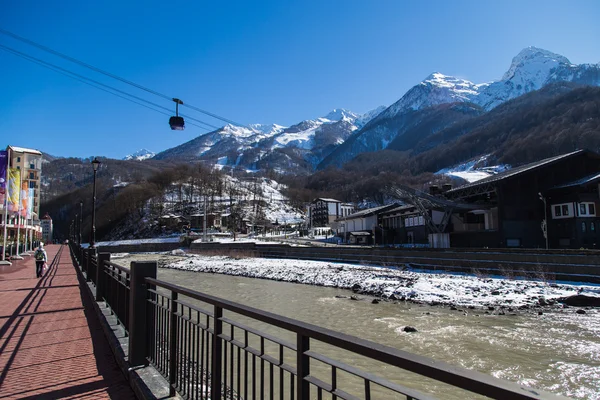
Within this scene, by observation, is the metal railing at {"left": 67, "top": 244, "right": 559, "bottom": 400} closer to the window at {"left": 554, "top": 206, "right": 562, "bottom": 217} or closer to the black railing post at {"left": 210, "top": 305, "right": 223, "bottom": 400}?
the black railing post at {"left": 210, "top": 305, "right": 223, "bottom": 400}

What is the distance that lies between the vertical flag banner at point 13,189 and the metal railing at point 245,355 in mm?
22032

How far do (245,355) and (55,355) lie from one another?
4.72m

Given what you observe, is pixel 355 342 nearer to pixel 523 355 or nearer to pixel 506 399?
pixel 506 399

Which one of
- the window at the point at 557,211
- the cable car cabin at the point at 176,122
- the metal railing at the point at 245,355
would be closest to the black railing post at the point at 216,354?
the metal railing at the point at 245,355

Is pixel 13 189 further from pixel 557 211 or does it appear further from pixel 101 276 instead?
pixel 557 211

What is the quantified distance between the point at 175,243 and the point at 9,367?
7787cm

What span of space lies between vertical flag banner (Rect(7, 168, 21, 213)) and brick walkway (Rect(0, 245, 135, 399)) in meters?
19.2

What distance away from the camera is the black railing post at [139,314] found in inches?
197

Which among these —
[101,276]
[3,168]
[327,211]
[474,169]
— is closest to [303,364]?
[101,276]

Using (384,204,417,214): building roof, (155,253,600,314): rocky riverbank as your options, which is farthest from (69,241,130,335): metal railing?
(384,204,417,214): building roof

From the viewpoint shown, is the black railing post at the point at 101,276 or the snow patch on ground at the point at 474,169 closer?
the black railing post at the point at 101,276

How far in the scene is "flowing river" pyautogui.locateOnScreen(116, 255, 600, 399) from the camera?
842 cm

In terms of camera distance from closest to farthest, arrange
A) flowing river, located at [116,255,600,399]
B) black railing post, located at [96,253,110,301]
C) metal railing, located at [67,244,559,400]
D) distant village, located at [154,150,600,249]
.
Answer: metal railing, located at [67,244,559,400] < flowing river, located at [116,255,600,399] < black railing post, located at [96,253,110,301] < distant village, located at [154,150,600,249]

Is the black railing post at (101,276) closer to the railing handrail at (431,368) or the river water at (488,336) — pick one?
the river water at (488,336)
